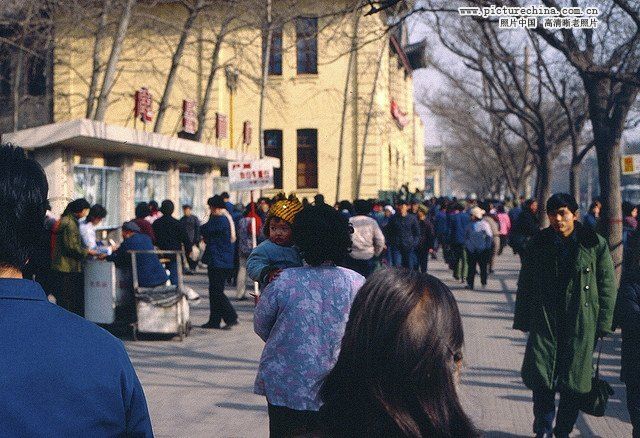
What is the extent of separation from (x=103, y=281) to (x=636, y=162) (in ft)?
41.6

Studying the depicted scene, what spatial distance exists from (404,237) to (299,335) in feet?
46.9

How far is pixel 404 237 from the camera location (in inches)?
738

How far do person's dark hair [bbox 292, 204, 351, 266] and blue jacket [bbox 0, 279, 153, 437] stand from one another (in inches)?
106

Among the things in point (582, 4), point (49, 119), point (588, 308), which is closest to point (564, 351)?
point (588, 308)

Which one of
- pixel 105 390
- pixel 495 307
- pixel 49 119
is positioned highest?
pixel 49 119

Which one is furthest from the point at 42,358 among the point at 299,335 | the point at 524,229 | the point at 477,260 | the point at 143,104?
the point at 143,104

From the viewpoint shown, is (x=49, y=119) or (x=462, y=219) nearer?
(x=462, y=219)

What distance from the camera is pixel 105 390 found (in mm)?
2113

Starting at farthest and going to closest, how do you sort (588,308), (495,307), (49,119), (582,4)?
(49,119) → (495,307) → (582,4) → (588,308)

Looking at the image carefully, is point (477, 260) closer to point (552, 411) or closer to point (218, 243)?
point (218, 243)

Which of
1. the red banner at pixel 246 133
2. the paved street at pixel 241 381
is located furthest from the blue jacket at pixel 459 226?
the red banner at pixel 246 133

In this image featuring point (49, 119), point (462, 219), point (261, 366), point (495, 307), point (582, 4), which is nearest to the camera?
point (261, 366)

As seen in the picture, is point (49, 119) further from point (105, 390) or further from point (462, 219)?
point (105, 390)

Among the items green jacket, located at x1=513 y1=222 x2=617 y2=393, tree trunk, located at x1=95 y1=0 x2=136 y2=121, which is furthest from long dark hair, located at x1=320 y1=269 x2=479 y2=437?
tree trunk, located at x1=95 y1=0 x2=136 y2=121
